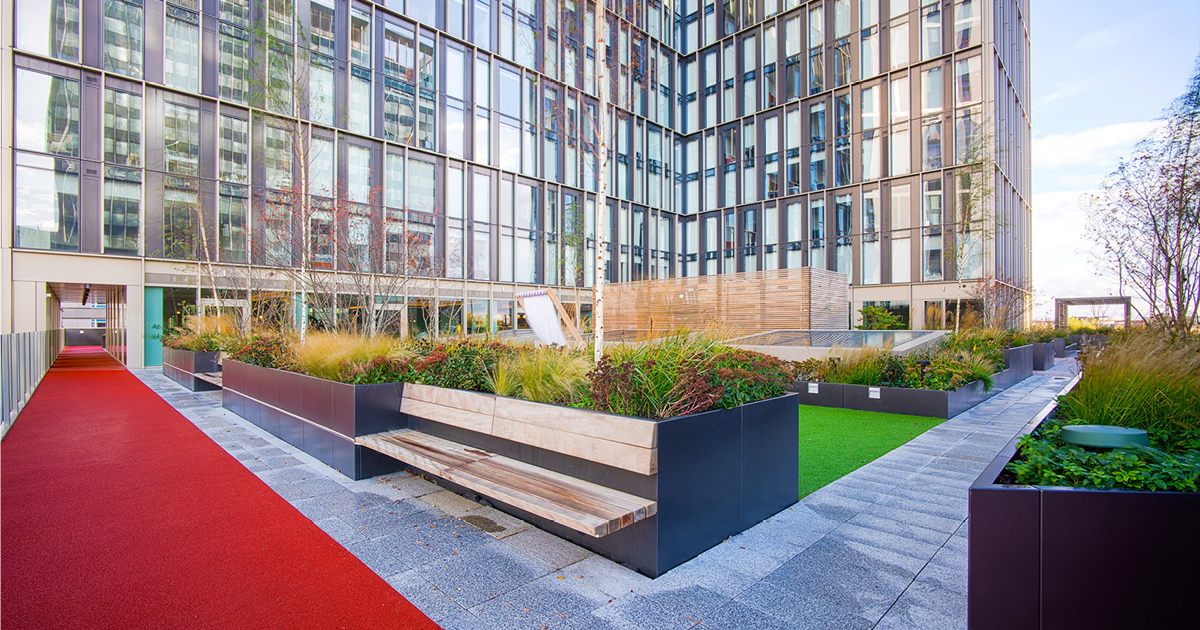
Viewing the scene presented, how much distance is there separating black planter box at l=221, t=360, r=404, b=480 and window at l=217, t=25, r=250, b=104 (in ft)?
55.9

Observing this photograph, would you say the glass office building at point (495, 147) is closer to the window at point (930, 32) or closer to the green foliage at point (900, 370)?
the window at point (930, 32)

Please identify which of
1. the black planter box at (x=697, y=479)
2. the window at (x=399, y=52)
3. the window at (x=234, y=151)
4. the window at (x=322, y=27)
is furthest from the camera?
the window at (x=399, y=52)

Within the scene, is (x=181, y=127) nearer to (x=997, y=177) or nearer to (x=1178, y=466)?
(x=1178, y=466)

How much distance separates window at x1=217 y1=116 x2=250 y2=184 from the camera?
18922 millimetres

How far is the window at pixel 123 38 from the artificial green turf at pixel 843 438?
75.4ft

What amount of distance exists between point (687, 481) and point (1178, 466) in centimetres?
214

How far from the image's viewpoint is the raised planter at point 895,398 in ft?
26.1

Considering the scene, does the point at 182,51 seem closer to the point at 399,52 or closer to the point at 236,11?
the point at 236,11

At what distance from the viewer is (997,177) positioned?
2434 centimetres

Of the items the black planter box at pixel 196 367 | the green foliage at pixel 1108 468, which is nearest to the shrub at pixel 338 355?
the green foliage at pixel 1108 468

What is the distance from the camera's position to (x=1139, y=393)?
3605mm

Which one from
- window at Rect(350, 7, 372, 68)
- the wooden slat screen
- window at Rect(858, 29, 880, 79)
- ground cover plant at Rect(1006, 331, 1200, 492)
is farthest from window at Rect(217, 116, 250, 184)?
window at Rect(858, 29, 880, 79)

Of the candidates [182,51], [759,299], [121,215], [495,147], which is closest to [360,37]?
[182,51]

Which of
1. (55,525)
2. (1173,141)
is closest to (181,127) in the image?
(55,525)
